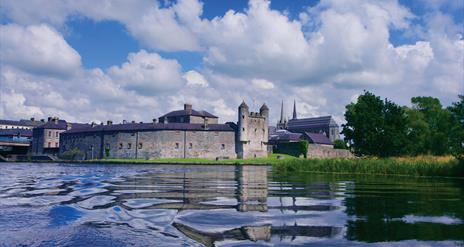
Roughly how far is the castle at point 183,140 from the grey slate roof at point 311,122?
46668 millimetres

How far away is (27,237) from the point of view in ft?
20.8

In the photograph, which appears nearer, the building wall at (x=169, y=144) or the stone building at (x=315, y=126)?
the building wall at (x=169, y=144)

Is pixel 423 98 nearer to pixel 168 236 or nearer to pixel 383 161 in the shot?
pixel 383 161

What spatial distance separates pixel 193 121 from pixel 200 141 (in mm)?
14142

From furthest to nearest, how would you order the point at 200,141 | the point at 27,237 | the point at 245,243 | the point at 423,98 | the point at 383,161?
the point at 200,141 → the point at 423,98 → the point at 383,161 → the point at 27,237 → the point at 245,243

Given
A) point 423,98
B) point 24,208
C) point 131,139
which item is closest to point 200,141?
point 131,139

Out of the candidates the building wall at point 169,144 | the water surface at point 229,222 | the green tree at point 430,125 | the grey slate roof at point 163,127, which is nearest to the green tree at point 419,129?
the green tree at point 430,125

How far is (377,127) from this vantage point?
1628 inches

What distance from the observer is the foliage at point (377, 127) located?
132ft

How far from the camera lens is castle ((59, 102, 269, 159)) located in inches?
3194

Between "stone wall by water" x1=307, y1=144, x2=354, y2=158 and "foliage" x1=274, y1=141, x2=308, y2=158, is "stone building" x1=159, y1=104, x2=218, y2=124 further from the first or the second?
"stone wall by water" x1=307, y1=144, x2=354, y2=158

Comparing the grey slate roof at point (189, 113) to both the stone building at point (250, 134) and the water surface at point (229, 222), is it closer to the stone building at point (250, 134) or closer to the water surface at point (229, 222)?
the stone building at point (250, 134)

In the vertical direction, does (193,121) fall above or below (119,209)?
above

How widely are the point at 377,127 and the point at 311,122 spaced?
92179mm
